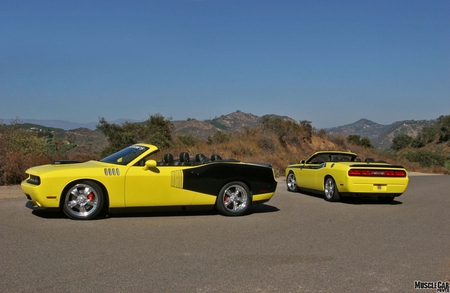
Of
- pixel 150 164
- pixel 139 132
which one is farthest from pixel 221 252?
pixel 139 132

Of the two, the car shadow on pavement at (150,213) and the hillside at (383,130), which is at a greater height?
the hillside at (383,130)

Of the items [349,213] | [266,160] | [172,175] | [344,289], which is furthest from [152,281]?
[266,160]

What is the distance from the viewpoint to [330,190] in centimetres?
1338

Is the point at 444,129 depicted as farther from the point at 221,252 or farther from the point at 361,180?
the point at 221,252

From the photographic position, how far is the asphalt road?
5.38 metres

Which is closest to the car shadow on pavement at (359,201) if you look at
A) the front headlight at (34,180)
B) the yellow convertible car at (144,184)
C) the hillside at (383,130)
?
the yellow convertible car at (144,184)

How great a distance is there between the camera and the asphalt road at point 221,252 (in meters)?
5.38

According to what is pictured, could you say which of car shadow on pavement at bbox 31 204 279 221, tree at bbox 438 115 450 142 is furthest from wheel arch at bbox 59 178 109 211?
tree at bbox 438 115 450 142

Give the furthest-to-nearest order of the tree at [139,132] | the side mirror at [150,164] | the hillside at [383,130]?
the hillside at [383,130]
the tree at [139,132]
the side mirror at [150,164]

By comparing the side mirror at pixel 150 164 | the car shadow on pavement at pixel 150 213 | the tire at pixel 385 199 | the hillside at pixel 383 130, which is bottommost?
the tire at pixel 385 199

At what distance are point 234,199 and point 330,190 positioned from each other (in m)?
4.11

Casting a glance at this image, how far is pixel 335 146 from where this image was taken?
4503 centimetres

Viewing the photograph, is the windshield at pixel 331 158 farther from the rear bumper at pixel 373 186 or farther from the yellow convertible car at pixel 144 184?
the yellow convertible car at pixel 144 184

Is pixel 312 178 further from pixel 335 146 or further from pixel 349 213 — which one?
pixel 335 146
